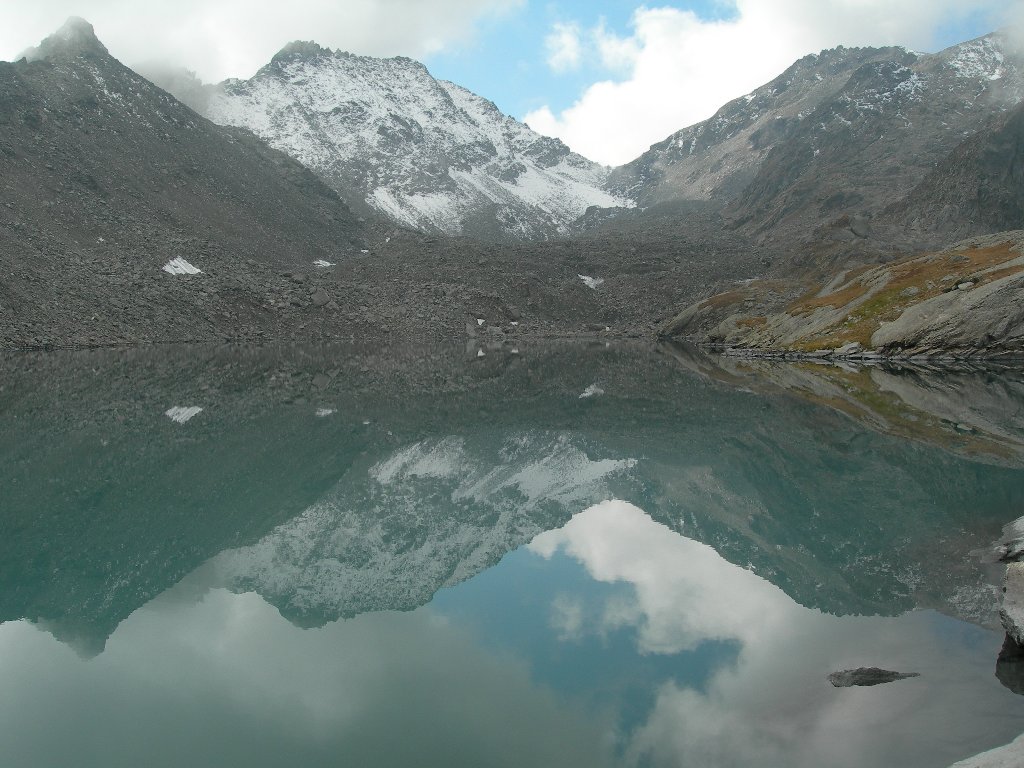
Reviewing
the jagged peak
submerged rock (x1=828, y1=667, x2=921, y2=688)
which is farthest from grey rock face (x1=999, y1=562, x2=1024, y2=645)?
the jagged peak

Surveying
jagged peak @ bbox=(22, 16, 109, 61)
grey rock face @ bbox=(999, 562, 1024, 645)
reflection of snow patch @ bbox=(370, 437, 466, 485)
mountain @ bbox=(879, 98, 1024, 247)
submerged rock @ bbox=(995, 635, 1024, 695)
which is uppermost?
jagged peak @ bbox=(22, 16, 109, 61)

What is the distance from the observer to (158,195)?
167 metres

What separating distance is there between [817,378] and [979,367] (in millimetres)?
15451

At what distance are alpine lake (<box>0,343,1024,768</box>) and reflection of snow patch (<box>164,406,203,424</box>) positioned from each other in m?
2.33

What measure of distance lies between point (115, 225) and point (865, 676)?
161836 mm

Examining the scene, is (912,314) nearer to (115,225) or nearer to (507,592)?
(507,592)

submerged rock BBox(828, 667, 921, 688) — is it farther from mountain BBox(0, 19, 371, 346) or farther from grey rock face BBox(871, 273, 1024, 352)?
mountain BBox(0, 19, 371, 346)

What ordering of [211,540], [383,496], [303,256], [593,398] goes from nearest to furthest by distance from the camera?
1. [211,540]
2. [383,496]
3. [593,398]
4. [303,256]

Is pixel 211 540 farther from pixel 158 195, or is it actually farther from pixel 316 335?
pixel 158 195

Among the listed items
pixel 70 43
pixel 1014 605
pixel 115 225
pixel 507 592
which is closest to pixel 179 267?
pixel 115 225

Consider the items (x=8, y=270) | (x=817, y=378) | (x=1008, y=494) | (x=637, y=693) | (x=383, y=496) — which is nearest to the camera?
(x=637, y=693)

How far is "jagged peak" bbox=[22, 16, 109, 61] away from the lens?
19238 cm

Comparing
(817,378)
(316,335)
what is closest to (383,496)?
(817,378)

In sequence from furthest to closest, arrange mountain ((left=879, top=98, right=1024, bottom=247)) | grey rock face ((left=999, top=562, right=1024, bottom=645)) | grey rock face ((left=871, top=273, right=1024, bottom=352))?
mountain ((left=879, top=98, right=1024, bottom=247)), grey rock face ((left=871, top=273, right=1024, bottom=352)), grey rock face ((left=999, top=562, right=1024, bottom=645))
